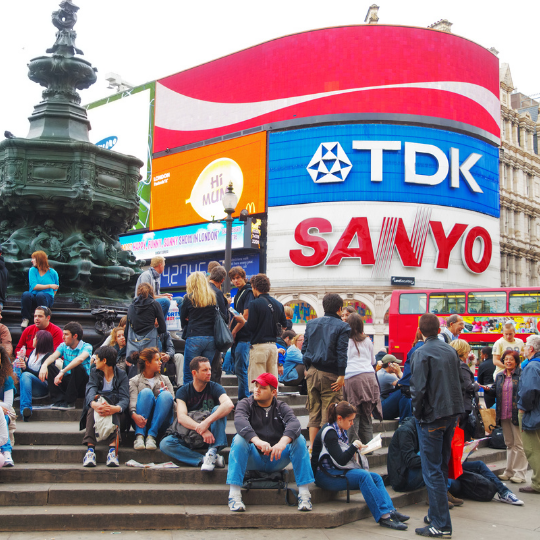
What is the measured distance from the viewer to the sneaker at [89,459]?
6117mm

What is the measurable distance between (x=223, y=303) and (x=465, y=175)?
37593 millimetres

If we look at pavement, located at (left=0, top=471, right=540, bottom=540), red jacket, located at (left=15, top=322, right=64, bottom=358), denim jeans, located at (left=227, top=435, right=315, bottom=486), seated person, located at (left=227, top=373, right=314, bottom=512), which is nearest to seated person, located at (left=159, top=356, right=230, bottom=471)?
seated person, located at (left=227, top=373, right=314, bottom=512)

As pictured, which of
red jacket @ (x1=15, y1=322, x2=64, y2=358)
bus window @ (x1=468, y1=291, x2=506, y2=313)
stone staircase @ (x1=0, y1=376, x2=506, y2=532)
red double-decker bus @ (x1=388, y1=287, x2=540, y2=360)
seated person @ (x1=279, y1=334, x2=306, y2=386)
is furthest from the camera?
bus window @ (x1=468, y1=291, x2=506, y2=313)

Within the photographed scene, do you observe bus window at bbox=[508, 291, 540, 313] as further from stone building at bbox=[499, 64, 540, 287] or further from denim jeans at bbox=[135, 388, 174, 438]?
stone building at bbox=[499, 64, 540, 287]

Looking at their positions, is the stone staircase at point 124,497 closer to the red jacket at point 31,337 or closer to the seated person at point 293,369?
the red jacket at point 31,337

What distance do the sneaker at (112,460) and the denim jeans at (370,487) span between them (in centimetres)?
211

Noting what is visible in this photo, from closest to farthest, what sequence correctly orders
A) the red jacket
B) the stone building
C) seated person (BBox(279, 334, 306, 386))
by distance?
the red jacket, seated person (BBox(279, 334, 306, 386)), the stone building

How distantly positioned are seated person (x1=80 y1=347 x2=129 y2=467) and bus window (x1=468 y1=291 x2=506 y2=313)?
18.8 meters

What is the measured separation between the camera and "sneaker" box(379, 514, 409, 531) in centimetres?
578

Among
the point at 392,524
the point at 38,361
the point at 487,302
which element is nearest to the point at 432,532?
the point at 392,524

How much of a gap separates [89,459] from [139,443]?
565 millimetres

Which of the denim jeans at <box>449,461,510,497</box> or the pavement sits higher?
the denim jeans at <box>449,461,510,497</box>

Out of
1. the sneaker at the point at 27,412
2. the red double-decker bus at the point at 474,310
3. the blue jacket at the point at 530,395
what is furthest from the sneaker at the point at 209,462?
the red double-decker bus at the point at 474,310

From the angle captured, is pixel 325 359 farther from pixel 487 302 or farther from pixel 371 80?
pixel 371 80
